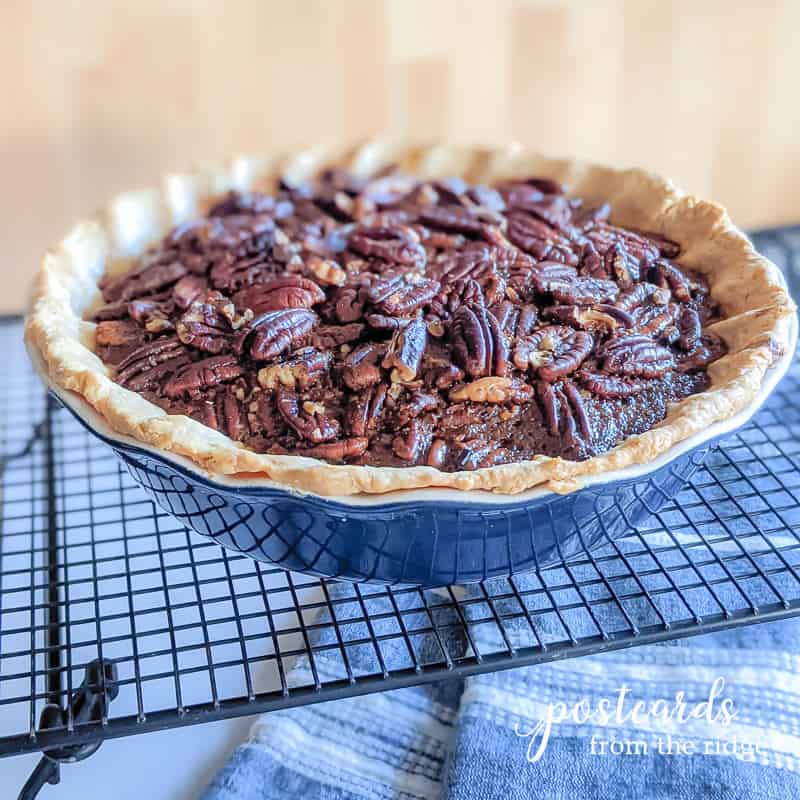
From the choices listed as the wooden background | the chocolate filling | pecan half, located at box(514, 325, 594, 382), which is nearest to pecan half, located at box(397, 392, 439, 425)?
the chocolate filling

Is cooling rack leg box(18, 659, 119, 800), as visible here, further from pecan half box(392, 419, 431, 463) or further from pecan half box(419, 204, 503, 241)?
pecan half box(419, 204, 503, 241)

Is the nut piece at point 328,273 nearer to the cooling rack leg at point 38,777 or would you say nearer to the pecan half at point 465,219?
the pecan half at point 465,219

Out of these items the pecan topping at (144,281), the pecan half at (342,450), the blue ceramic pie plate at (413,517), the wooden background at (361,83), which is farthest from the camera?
the wooden background at (361,83)

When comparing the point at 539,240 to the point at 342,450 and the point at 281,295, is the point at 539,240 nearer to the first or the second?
the point at 281,295

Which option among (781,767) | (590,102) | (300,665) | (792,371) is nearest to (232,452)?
(300,665)

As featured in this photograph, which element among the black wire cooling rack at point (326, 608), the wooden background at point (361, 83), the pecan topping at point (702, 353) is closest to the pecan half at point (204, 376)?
the black wire cooling rack at point (326, 608)

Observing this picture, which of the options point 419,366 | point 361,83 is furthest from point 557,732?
point 361,83

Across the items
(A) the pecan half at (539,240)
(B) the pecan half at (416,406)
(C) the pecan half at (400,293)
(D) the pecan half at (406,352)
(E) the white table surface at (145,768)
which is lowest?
(E) the white table surface at (145,768)

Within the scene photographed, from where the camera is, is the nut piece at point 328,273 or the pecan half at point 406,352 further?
the nut piece at point 328,273
